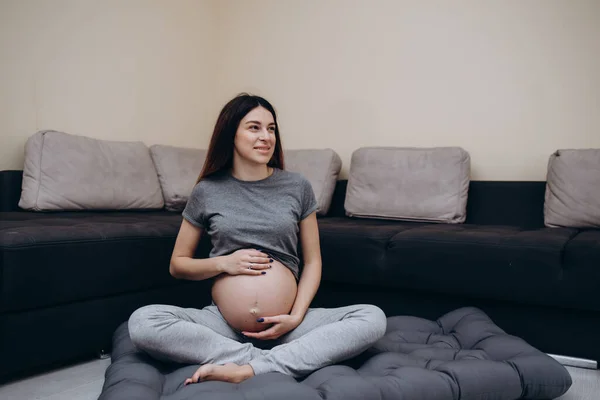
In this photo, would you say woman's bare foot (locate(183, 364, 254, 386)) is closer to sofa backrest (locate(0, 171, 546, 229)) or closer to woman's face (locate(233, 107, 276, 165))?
woman's face (locate(233, 107, 276, 165))

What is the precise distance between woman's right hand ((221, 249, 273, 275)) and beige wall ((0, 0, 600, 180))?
5.96 feet

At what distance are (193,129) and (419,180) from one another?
6.13ft

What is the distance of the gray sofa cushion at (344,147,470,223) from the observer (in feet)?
9.87

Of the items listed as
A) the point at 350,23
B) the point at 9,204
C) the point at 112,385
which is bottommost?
the point at 112,385

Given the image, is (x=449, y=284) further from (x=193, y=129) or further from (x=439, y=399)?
(x=193, y=129)

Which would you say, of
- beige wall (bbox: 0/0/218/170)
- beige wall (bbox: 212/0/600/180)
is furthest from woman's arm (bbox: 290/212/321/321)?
beige wall (bbox: 0/0/218/170)

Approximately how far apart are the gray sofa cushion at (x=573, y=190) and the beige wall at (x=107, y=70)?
2.51 meters

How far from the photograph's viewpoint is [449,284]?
2348mm

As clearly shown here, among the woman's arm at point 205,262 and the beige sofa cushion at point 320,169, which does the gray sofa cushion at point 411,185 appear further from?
the woman's arm at point 205,262

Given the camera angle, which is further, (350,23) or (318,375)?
(350,23)

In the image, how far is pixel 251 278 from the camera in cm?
175

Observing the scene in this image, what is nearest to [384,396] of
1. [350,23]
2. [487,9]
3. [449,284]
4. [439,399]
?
[439,399]

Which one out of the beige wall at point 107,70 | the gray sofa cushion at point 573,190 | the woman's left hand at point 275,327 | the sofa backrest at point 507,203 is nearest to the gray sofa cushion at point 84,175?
the beige wall at point 107,70

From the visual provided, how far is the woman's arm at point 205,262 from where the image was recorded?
1756 mm
